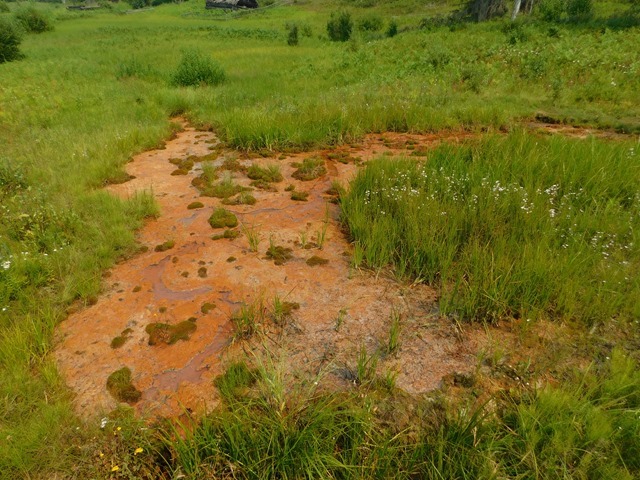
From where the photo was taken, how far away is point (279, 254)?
4.36 m

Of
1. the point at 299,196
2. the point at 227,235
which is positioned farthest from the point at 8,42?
the point at 227,235

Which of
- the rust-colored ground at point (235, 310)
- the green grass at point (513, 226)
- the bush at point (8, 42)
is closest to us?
the rust-colored ground at point (235, 310)

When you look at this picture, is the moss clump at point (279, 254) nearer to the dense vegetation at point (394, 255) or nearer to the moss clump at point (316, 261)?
the moss clump at point (316, 261)

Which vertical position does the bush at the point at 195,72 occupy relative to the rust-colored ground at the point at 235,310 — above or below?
above

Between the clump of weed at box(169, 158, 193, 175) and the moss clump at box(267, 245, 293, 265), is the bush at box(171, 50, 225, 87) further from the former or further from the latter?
the moss clump at box(267, 245, 293, 265)

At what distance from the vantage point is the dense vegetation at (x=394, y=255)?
225cm

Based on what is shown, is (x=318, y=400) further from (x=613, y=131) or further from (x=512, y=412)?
(x=613, y=131)

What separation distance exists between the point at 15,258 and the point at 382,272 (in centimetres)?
404

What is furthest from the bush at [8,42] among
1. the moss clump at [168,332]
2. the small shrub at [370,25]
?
the moss clump at [168,332]

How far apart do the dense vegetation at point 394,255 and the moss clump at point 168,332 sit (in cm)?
75

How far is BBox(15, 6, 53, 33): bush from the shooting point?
1420 inches

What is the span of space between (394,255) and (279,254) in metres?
1.37

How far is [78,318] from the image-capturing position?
3.54 metres

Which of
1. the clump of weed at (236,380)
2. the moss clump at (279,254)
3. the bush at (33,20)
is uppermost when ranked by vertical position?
the bush at (33,20)
